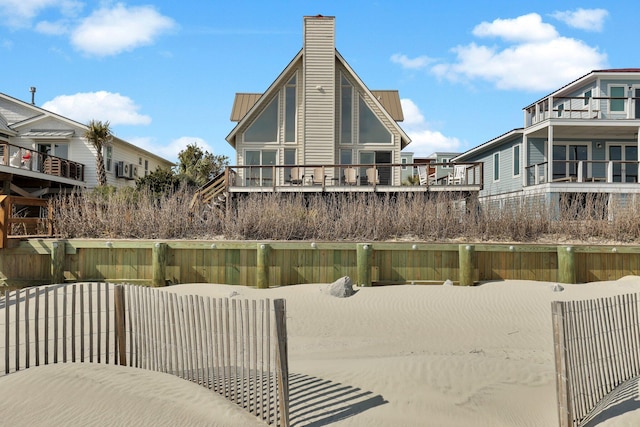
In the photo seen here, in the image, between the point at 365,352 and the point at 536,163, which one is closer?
the point at 365,352

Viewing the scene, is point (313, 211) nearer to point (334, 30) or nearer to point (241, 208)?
A: point (241, 208)

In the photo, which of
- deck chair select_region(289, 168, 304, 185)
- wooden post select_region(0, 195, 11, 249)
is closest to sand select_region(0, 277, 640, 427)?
wooden post select_region(0, 195, 11, 249)

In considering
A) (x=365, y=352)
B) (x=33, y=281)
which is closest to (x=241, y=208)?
(x=33, y=281)

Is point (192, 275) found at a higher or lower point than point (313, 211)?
lower

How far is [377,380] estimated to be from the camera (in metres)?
7.14

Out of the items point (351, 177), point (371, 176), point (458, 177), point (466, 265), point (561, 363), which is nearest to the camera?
point (561, 363)

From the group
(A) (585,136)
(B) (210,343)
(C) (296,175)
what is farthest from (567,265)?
(A) (585,136)

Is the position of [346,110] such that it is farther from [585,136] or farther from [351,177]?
[585,136]

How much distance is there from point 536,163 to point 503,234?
12.7 metres

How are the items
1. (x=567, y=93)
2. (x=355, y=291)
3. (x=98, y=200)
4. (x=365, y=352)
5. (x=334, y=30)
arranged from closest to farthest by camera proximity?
(x=365, y=352) < (x=355, y=291) < (x=98, y=200) < (x=334, y=30) < (x=567, y=93)

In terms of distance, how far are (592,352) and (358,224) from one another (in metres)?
10.1

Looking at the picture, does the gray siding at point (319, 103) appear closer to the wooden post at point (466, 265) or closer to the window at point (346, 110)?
the window at point (346, 110)

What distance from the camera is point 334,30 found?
2641 cm

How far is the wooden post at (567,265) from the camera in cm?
1336
